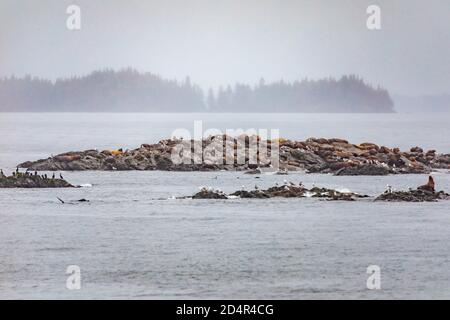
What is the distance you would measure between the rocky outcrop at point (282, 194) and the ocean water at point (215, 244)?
2.17 feet

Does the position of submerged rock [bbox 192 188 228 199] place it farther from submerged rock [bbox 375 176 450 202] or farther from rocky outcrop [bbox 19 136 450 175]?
rocky outcrop [bbox 19 136 450 175]

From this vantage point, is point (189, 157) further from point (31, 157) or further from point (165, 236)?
point (165, 236)

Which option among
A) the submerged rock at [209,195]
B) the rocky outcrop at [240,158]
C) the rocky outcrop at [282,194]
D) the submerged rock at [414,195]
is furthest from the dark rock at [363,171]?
the submerged rock at [209,195]

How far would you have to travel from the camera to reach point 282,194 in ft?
164

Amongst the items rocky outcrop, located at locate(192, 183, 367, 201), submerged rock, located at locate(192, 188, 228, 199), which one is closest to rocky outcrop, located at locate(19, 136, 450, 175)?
rocky outcrop, located at locate(192, 183, 367, 201)

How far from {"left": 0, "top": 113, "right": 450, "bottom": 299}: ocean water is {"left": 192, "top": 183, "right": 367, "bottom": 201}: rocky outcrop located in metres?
0.66

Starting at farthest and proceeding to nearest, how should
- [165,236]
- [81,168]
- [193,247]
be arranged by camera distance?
[81,168]
[165,236]
[193,247]

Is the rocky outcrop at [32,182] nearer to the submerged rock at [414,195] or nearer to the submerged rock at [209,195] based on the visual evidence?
the submerged rock at [209,195]

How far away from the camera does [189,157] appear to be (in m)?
65.5

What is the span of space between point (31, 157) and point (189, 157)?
19155 mm

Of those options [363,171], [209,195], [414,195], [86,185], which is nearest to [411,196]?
[414,195]

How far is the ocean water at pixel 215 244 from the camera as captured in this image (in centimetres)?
3266

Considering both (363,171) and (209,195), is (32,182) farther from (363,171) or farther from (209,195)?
(363,171)
